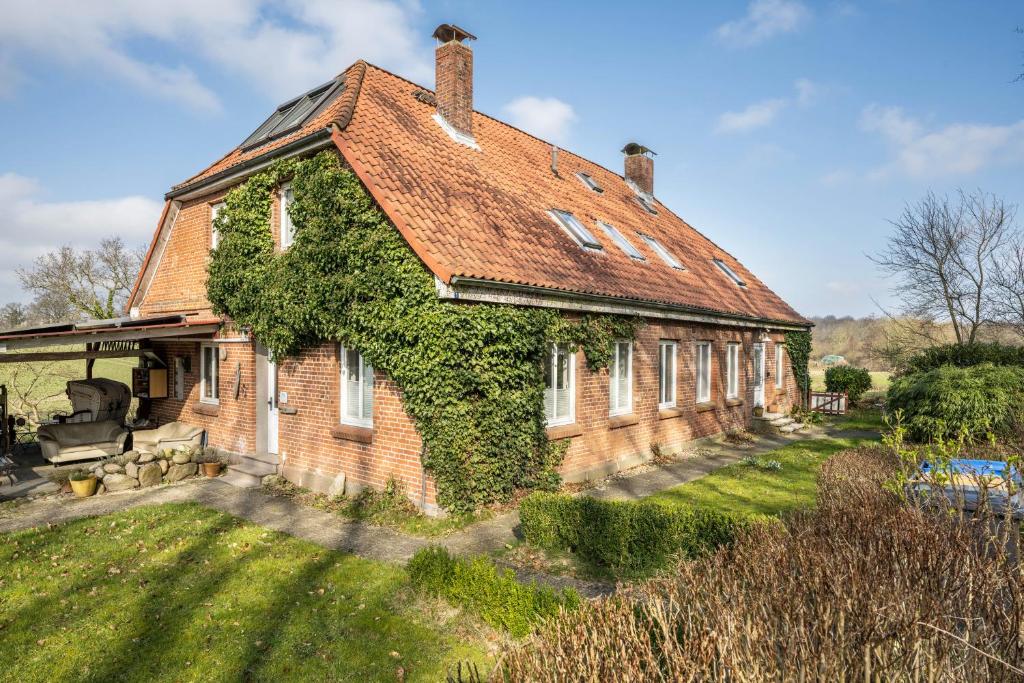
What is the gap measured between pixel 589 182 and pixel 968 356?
14.2m

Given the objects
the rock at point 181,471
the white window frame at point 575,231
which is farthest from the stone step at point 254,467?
the white window frame at point 575,231

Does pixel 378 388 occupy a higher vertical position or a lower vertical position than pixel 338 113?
lower

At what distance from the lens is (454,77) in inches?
515

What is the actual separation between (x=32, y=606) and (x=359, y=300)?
538 centimetres

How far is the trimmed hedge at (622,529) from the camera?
6.46 m

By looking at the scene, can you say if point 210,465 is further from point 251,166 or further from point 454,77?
point 454,77

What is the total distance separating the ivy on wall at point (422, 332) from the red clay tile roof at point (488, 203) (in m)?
0.47

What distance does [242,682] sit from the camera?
463 cm

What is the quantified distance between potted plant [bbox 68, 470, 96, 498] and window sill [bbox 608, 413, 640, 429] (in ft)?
31.6

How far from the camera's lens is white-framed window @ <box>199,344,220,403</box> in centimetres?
1327

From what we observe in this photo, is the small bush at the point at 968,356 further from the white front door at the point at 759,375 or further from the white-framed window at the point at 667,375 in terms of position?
the white-framed window at the point at 667,375

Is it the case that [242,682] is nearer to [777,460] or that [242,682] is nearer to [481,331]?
[481,331]

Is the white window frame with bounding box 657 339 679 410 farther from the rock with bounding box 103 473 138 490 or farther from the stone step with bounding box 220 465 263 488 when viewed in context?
the rock with bounding box 103 473 138 490

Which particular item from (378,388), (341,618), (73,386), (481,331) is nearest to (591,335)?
(481,331)
